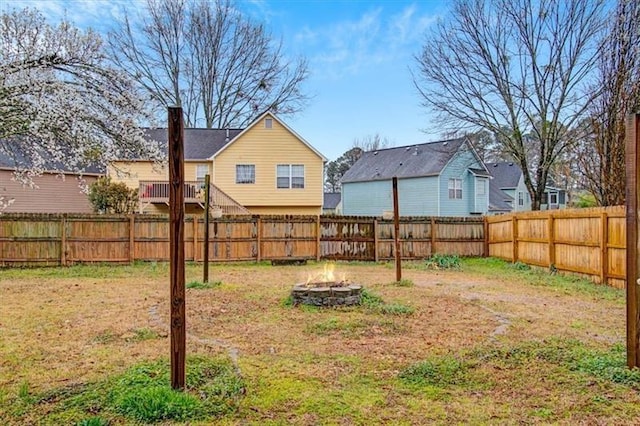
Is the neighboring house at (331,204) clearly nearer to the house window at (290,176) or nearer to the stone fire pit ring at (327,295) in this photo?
the house window at (290,176)

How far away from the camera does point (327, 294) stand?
6555 millimetres

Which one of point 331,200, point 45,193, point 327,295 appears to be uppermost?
point 331,200

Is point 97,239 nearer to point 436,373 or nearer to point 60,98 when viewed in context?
point 60,98

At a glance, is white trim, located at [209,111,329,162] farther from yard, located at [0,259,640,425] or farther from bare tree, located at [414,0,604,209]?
yard, located at [0,259,640,425]

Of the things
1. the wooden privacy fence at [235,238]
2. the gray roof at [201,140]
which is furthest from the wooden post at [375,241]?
the gray roof at [201,140]

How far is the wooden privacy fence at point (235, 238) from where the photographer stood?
39.0 ft

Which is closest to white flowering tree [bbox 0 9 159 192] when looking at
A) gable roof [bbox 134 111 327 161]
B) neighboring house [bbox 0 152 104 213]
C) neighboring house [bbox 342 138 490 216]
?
neighboring house [bbox 0 152 104 213]

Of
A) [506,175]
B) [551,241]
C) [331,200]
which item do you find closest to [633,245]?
[551,241]

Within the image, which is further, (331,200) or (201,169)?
(331,200)

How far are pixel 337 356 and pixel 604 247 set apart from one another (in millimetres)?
7315

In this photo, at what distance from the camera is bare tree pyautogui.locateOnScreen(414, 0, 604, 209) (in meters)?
15.4

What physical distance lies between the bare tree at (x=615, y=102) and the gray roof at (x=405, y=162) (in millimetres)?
10140

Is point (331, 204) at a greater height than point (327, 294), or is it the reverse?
point (331, 204)

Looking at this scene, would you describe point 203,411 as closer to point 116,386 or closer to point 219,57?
point 116,386
